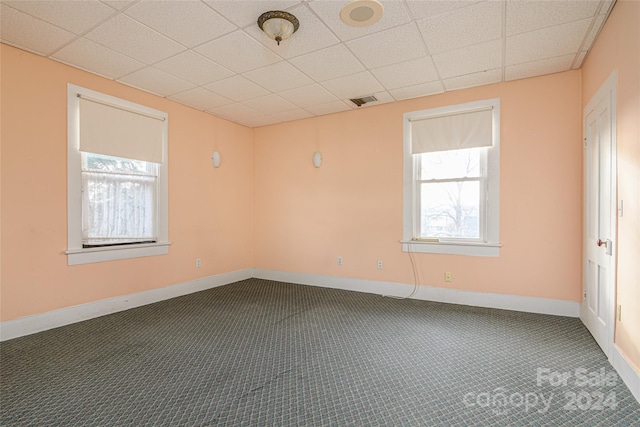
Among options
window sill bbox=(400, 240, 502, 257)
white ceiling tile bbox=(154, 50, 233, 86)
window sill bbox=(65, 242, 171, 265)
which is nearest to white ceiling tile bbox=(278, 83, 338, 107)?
white ceiling tile bbox=(154, 50, 233, 86)

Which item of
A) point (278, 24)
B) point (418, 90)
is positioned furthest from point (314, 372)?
point (418, 90)

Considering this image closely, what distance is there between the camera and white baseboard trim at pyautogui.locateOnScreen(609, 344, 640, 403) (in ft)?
6.41

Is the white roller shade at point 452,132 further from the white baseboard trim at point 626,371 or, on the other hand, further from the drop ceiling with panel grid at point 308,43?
the white baseboard trim at point 626,371

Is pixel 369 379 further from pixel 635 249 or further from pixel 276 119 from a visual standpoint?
pixel 276 119

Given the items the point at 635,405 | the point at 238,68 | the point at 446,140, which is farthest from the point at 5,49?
the point at 635,405

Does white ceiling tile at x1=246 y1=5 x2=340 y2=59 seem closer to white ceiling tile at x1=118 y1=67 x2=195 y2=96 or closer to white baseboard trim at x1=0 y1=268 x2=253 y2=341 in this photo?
white ceiling tile at x1=118 y1=67 x2=195 y2=96

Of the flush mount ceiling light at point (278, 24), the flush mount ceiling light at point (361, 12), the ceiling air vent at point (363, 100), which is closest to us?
the flush mount ceiling light at point (361, 12)

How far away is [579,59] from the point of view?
3166 mm

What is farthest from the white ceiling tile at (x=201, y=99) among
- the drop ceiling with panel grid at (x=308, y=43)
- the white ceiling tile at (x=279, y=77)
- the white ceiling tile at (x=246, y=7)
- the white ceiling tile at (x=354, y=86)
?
the white ceiling tile at (x=246, y=7)

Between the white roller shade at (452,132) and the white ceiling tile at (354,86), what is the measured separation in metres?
0.80

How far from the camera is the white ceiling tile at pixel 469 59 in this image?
9.72ft

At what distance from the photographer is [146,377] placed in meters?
2.24

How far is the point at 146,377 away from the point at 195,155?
3222mm

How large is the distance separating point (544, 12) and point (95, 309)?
16.6 ft
